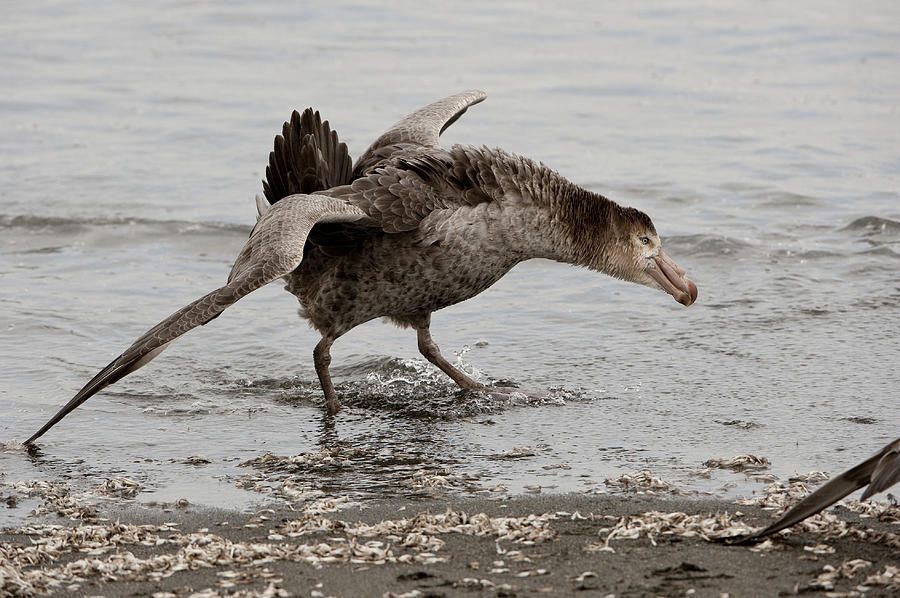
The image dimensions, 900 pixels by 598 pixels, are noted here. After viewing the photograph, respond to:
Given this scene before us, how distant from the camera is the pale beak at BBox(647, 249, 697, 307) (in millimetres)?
7715

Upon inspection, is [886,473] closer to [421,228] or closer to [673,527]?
[673,527]

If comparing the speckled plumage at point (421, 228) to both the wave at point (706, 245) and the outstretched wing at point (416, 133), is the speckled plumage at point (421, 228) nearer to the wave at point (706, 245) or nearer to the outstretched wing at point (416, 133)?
the outstretched wing at point (416, 133)

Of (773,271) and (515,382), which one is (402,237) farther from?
(773,271)

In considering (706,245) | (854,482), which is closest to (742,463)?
(854,482)

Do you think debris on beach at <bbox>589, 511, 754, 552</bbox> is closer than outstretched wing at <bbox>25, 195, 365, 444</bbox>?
Yes

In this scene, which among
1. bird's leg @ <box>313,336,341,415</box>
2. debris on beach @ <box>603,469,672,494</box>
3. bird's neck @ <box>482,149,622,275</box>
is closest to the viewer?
debris on beach @ <box>603,469,672,494</box>

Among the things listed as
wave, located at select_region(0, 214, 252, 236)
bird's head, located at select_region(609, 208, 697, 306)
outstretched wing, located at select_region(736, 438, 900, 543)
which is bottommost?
wave, located at select_region(0, 214, 252, 236)

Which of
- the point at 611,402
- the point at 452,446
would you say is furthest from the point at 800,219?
the point at 452,446

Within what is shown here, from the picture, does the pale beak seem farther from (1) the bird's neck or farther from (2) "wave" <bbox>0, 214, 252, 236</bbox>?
(2) "wave" <bbox>0, 214, 252, 236</bbox>

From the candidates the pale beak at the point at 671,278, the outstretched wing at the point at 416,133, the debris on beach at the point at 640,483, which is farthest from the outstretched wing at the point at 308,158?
the debris on beach at the point at 640,483

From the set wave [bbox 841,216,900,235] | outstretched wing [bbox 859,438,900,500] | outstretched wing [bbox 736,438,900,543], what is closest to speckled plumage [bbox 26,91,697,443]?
outstretched wing [bbox 736,438,900,543]

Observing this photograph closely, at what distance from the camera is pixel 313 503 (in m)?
5.54

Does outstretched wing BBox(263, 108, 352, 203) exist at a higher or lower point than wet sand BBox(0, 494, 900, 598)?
higher

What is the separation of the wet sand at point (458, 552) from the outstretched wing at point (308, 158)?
258 centimetres
